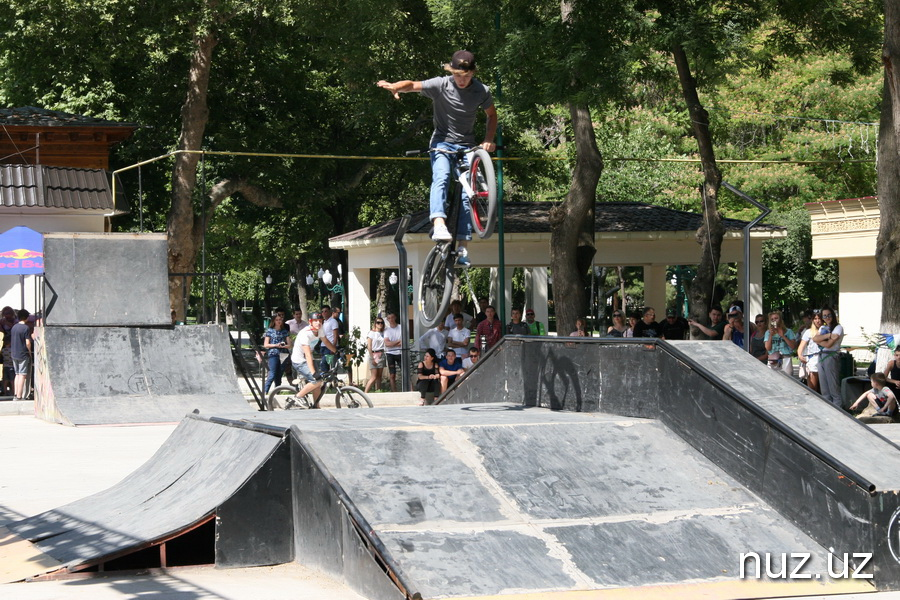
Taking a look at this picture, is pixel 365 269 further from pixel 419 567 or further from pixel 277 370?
pixel 419 567

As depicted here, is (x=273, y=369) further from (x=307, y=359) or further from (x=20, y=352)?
(x=20, y=352)

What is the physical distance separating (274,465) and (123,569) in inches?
52.2

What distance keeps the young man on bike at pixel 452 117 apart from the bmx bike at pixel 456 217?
0.25 ft

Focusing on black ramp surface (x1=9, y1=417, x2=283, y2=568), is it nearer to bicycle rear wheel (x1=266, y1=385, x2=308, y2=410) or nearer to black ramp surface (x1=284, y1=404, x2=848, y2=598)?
black ramp surface (x1=284, y1=404, x2=848, y2=598)

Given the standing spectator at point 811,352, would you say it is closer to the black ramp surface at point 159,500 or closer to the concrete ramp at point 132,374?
the concrete ramp at point 132,374

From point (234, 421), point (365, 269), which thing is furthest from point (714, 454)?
point (365, 269)

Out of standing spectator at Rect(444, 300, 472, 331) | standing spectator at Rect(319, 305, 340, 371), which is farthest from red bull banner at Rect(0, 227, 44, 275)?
standing spectator at Rect(444, 300, 472, 331)

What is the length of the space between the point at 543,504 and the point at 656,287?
21.8 metres

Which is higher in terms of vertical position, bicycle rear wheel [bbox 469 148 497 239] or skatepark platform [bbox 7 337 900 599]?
bicycle rear wheel [bbox 469 148 497 239]

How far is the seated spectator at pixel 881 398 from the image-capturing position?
13305mm

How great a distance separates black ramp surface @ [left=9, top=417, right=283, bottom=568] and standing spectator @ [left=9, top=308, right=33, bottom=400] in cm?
976

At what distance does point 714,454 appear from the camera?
7.64 m

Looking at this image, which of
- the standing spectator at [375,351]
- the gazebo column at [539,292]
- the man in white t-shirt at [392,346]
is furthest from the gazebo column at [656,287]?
the standing spectator at [375,351]

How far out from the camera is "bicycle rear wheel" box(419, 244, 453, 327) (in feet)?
29.0
